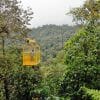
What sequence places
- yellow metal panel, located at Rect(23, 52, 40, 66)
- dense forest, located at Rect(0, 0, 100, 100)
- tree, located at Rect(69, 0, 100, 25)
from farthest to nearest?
tree, located at Rect(69, 0, 100, 25) < dense forest, located at Rect(0, 0, 100, 100) < yellow metal panel, located at Rect(23, 52, 40, 66)

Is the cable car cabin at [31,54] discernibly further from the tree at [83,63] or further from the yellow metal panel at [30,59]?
the tree at [83,63]

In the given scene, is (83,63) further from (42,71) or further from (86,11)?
(86,11)

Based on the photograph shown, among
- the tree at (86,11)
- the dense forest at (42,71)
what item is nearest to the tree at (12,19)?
the dense forest at (42,71)

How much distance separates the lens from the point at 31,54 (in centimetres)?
1083

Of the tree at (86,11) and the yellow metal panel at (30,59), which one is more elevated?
the tree at (86,11)

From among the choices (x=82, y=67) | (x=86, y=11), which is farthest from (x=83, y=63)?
(x=86, y=11)

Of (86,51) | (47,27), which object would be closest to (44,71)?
(86,51)

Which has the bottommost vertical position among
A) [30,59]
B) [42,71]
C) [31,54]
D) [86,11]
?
[42,71]

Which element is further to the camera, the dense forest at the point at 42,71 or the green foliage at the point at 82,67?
the green foliage at the point at 82,67

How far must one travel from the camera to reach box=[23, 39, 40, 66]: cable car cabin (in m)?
10.5

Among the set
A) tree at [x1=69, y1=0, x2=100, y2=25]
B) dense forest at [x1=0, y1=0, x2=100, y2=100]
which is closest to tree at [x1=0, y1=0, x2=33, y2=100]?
dense forest at [x1=0, y1=0, x2=100, y2=100]

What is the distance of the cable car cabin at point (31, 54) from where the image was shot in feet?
34.5

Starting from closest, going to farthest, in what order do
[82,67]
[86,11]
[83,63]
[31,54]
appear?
[31,54], [82,67], [83,63], [86,11]

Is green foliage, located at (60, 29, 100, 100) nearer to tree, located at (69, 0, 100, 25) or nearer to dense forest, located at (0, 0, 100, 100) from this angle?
dense forest, located at (0, 0, 100, 100)
